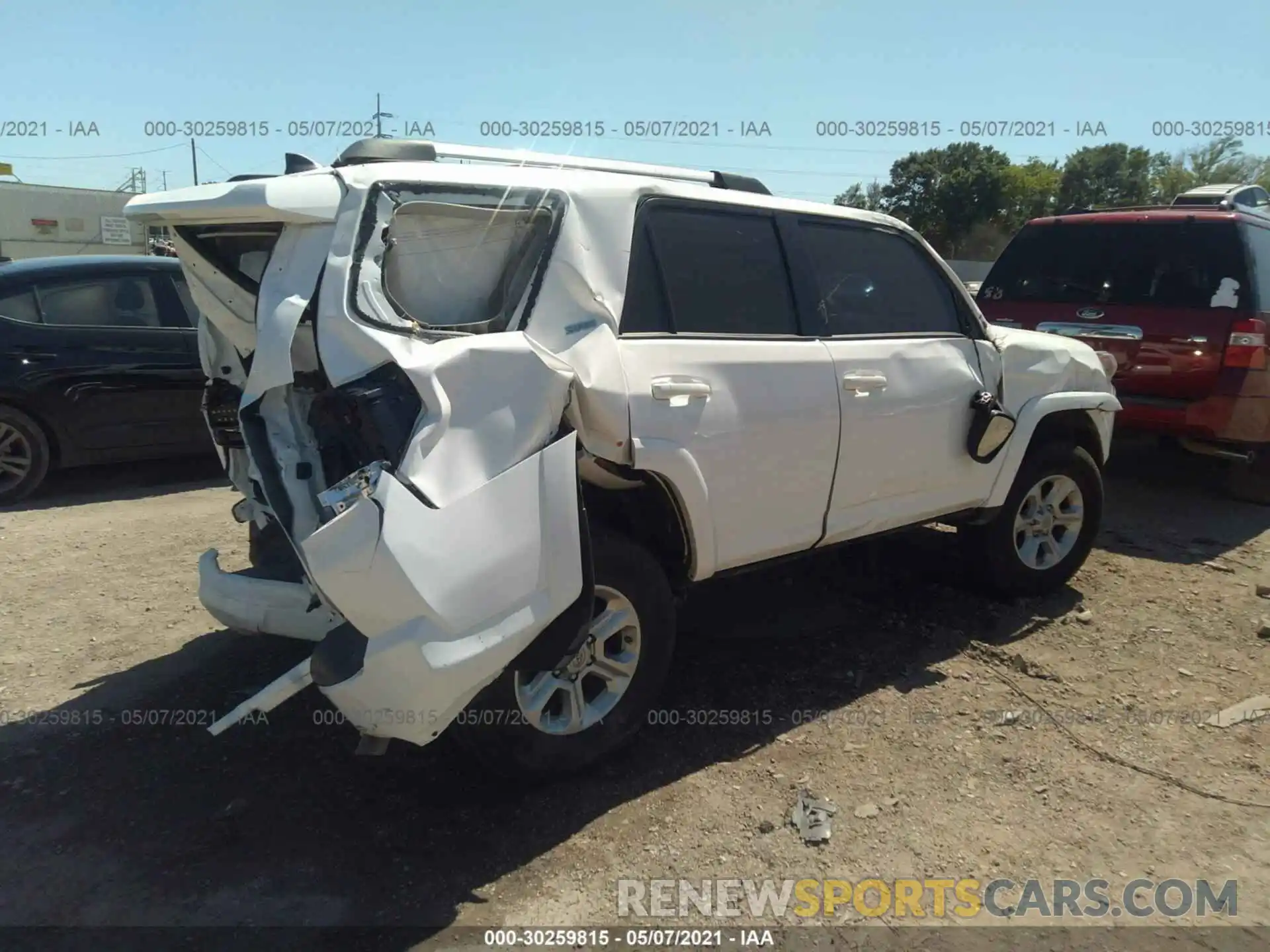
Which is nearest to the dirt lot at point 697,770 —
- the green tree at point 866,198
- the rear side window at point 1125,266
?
the rear side window at point 1125,266

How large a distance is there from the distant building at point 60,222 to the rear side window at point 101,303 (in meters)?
34.5

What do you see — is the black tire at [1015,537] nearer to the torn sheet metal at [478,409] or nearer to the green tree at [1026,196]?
the torn sheet metal at [478,409]

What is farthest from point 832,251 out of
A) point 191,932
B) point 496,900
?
point 191,932

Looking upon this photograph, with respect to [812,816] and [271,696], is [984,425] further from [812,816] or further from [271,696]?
[271,696]

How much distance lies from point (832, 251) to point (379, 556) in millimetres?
2500

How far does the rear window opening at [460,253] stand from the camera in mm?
2898

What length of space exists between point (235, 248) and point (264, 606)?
122 centimetres

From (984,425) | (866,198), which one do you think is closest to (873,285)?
(984,425)

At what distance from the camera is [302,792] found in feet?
10.8

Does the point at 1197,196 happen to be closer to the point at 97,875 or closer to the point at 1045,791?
the point at 1045,791

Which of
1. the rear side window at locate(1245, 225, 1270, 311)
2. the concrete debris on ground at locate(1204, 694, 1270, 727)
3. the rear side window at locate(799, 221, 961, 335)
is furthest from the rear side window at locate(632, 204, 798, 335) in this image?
the rear side window at locate(1245, 225, 1270, 311)

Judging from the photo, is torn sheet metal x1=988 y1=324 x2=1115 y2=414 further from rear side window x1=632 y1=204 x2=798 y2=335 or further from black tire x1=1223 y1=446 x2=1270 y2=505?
black tire x1=1223 y1=446 x2=1270 y2=505

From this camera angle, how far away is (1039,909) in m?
2.82

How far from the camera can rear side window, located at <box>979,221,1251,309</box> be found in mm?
6582
